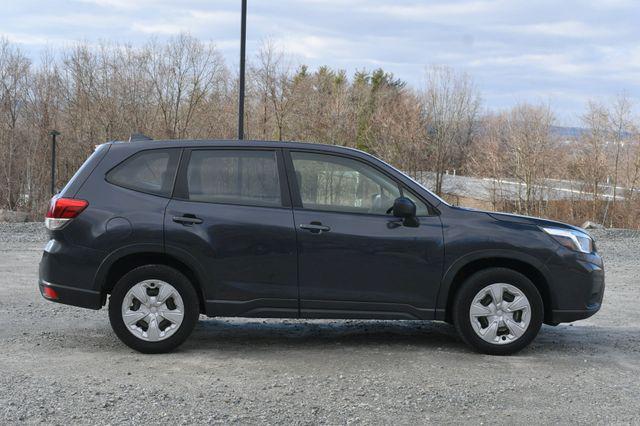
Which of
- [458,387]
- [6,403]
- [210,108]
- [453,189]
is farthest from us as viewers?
[453,189]

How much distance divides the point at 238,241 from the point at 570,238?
9.16ft

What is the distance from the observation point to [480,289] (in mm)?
6148

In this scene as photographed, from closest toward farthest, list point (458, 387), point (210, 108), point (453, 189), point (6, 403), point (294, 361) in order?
1. point (6, 403)
2. point (458, 387)
3. point (294, 361)
4. point (210, 108)
5. point (453, 189)

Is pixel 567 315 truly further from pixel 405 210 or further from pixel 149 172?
pixel 149 172

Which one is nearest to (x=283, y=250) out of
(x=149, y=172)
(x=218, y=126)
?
(x=149, y=172)

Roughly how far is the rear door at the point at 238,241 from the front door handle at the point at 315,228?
0.11 meters

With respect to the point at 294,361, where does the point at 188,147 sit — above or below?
above

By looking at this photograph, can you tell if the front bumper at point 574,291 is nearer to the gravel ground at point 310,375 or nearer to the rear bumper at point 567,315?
the rear bumper at point 567,315

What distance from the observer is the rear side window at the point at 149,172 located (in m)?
6.16

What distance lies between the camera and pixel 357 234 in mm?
6062

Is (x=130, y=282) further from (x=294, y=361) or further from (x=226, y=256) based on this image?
(x=294, y=361)

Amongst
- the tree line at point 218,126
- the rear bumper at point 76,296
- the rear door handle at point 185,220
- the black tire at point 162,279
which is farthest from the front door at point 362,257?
the tree line at point 218,126

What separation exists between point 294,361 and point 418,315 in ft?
3.58

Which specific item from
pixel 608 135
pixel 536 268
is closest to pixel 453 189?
pixel 608 135
